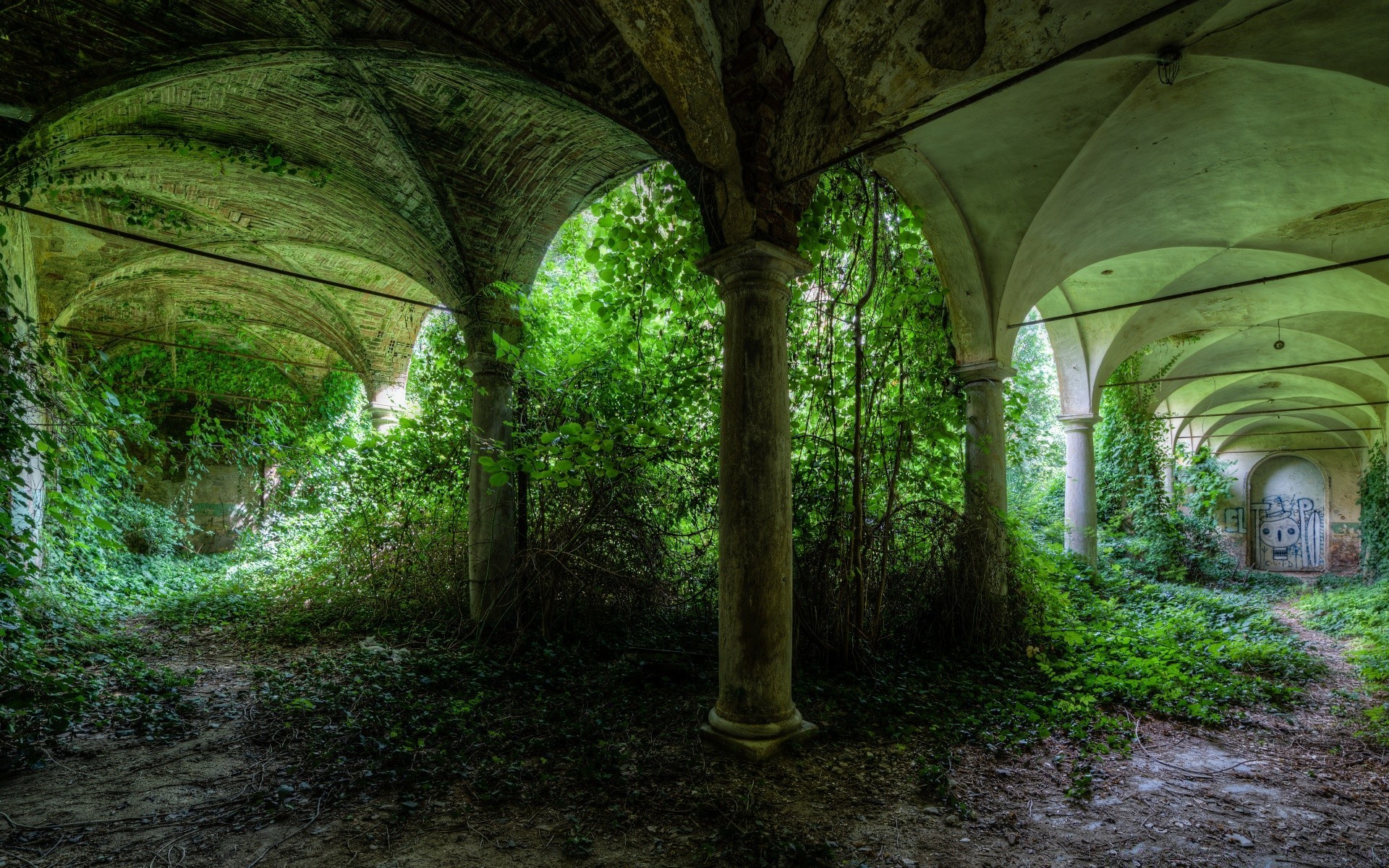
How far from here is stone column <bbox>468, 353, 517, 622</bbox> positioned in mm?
6434

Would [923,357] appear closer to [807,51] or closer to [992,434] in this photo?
[992,434]

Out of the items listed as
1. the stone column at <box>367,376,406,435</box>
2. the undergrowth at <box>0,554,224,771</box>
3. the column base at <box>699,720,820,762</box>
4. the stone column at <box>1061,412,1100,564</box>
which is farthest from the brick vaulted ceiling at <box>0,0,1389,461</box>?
the undergrowth at <box>0,554,224,771</box>

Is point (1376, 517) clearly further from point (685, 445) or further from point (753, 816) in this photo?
point (753, 816)

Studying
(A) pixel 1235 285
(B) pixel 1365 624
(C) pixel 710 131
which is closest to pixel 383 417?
(C) pixel 710 131

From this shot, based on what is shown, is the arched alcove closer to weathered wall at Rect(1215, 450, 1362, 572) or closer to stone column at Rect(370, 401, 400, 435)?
weathered wall at Rect(1215, 450, 1362, 572)

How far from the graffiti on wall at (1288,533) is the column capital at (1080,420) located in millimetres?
18095

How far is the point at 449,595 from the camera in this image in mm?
6996

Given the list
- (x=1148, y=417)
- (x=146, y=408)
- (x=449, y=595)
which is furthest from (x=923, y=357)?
(x=146, y=408)

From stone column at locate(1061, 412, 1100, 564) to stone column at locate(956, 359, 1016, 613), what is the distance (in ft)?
13.4

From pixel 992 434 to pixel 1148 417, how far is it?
24.8ft

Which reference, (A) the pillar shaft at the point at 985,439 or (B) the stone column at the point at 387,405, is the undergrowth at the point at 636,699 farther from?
(B) the stone column at the point at 387,405

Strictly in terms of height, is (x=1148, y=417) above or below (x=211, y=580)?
above

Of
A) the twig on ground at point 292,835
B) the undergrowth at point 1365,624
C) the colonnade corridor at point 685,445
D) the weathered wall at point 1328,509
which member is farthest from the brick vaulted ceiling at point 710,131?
the weathered wall at point 1328,509

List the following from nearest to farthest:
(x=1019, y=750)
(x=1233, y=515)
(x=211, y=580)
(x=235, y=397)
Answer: (x=1019, y=750)
(x=211, y=580)
(x=235, y=397)
(x=1233, y=515)
